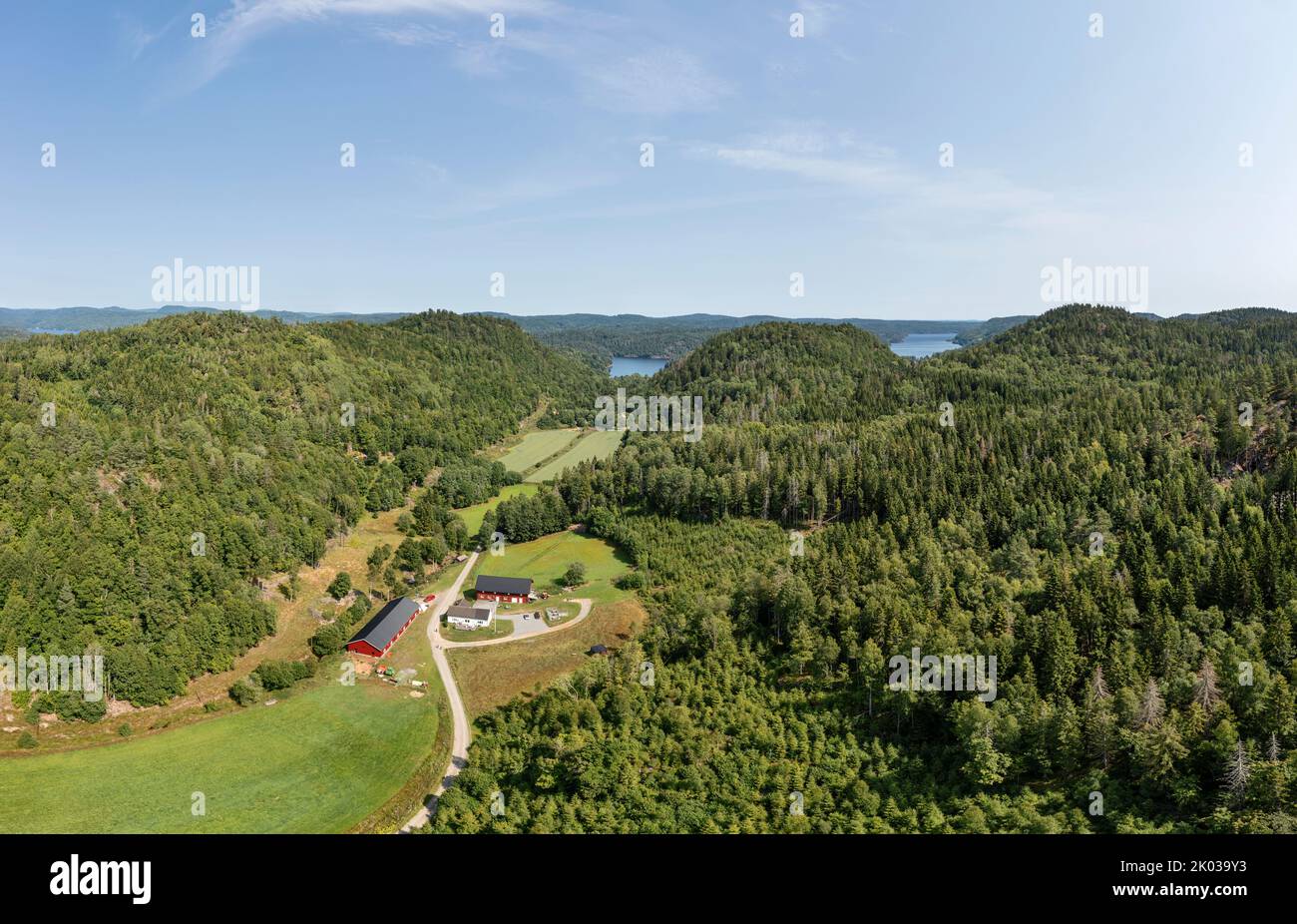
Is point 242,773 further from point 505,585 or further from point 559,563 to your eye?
point 559,563

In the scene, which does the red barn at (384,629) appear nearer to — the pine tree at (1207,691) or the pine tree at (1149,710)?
the pine tree at (1149,710)

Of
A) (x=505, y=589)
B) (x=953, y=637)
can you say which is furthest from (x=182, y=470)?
(x=953, y=637)

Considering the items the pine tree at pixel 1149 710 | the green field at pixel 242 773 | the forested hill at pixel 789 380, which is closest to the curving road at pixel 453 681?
the green field at pixel 242 773

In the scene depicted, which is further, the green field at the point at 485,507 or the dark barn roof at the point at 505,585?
the green field at the point at 485,507

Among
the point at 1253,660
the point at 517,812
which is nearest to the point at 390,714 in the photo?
the point at 517,812

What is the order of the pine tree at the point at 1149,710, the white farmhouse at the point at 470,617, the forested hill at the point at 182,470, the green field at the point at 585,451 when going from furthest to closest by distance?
the green field at the point at 585,451, the white farmhouse at the point at 470,617, the forested hill at the point at 182,470, the pine tree at the point at 1149,710

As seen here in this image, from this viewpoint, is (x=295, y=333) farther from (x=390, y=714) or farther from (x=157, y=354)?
(x=390, y=714)

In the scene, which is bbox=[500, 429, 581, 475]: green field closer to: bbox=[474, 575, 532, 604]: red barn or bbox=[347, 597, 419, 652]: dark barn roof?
bbox=[474, 575, 532, 604]: red barn
